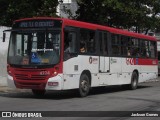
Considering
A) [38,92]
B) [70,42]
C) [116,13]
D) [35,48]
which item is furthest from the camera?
[116,13]

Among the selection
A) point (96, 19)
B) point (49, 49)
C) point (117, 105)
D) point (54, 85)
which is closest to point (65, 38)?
point (49, 49)

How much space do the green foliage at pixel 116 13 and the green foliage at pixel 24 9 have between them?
2.33 meters

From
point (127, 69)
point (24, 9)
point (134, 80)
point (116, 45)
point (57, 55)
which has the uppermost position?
point (24, 9)

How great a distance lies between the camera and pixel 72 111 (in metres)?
13.2

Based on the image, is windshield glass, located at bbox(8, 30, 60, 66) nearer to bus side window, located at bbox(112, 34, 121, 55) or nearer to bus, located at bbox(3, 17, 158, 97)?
bus, located at bbox(3, 17, 158, 97)

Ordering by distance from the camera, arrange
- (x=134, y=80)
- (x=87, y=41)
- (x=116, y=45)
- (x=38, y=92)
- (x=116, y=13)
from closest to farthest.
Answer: (x=87, y=41), (x=38, y=92), (x=116, y=45), (x=134, y=80), (x=116, y=13)

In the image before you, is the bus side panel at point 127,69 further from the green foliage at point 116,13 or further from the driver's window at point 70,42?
the driver's window at point 70,42

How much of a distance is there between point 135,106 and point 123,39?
790 centimetres

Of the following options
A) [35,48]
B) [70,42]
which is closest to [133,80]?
[70,42]

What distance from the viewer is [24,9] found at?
25.5m

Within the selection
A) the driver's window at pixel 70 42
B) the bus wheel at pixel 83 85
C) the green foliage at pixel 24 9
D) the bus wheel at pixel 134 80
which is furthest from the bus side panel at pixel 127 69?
the green foliage at pixel 24 9

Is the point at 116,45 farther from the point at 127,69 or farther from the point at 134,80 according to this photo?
the point at 134,80

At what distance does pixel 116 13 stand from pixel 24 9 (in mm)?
5875

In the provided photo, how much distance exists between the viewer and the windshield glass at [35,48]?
16891mm
